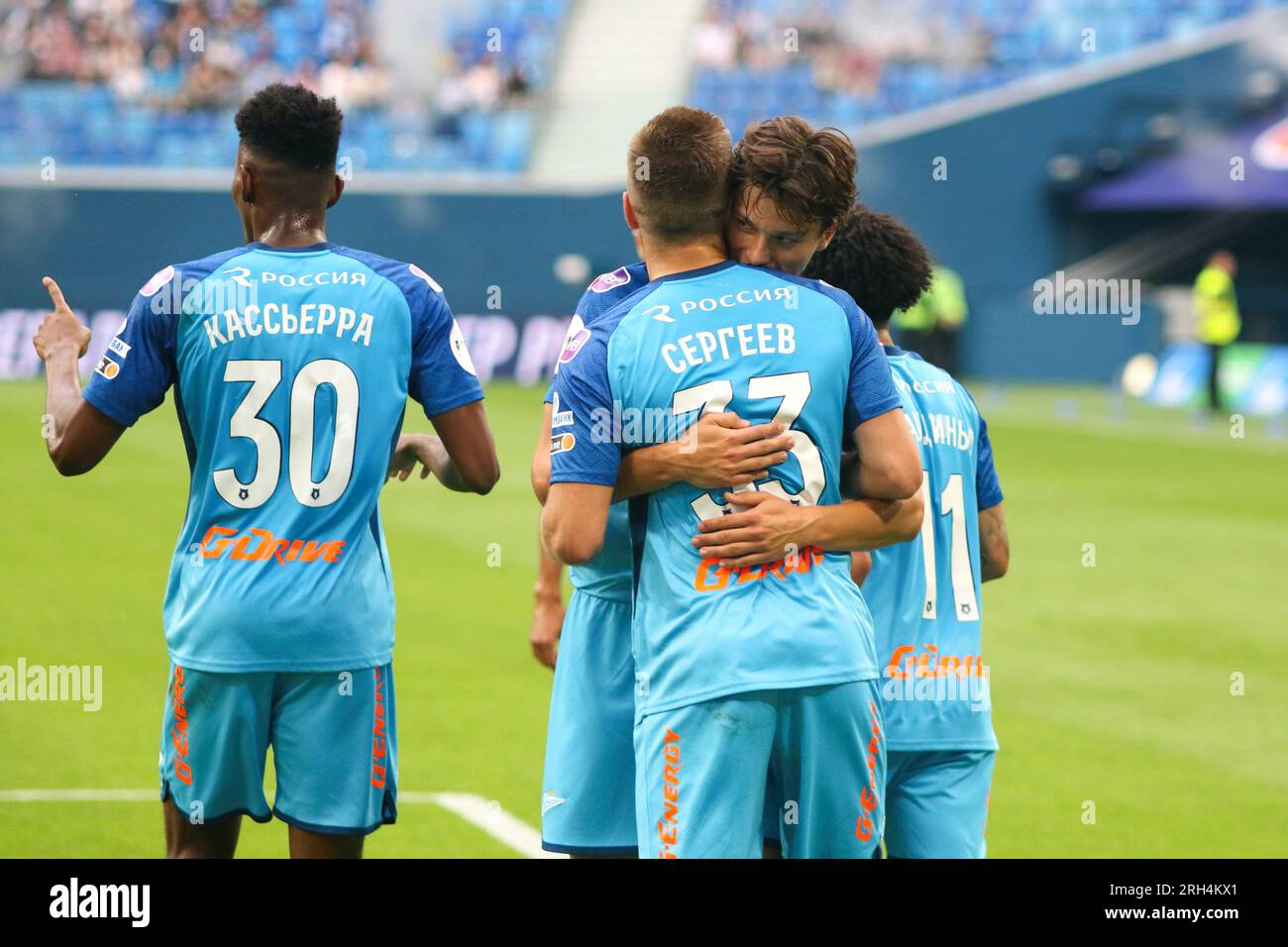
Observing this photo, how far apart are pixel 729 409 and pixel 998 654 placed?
620 cm

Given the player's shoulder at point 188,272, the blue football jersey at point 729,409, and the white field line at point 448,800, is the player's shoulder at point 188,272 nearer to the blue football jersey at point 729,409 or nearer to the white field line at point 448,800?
the blue football jersey at point 729,409

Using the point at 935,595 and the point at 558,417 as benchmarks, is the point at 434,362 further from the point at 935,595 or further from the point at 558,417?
the point at 935,595

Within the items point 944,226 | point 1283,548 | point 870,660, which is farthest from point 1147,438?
point 870,660

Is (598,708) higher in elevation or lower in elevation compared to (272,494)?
lower

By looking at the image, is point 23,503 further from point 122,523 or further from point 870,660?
point 870,660

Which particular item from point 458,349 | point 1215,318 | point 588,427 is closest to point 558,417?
point 588,427

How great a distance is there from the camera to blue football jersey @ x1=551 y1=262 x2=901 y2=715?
352cm

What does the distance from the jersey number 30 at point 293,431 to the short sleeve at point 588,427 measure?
650 mm

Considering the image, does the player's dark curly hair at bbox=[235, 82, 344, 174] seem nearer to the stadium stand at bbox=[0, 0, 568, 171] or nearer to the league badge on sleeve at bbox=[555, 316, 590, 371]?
the league badge on sleeve at bbox=[555, 316, 590, 371]

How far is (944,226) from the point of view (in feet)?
102

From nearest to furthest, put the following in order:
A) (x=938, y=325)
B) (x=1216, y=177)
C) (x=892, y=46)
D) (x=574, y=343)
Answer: (x=574, y=343) < (x=938, y=325) < (x=1216, y=177) < (x=892, y=46)

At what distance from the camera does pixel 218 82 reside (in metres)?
29.4

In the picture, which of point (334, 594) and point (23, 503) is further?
point (23, 503)
